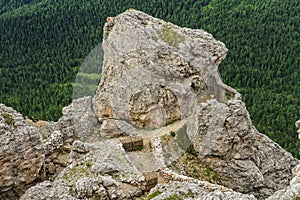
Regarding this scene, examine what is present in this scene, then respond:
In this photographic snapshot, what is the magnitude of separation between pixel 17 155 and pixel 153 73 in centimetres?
1353

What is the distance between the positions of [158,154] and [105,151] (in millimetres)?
3868

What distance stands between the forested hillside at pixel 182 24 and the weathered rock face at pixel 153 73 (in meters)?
30.8

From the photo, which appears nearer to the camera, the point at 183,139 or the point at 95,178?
the point at 95,178

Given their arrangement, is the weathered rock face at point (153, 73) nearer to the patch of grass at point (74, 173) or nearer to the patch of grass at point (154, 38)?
the patch of grass at point (154, 38)

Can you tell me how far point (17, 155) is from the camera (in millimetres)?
22781

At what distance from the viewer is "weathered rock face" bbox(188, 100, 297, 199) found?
32406mm

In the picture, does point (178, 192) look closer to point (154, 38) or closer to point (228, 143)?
point (228, 143)

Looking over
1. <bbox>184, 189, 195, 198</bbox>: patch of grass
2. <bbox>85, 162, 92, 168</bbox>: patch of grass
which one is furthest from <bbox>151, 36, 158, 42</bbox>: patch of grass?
<bbox>184, 189, 195, 198</bbox>: patch of grass

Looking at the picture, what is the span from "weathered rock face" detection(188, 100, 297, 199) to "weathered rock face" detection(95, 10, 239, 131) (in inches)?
59.8

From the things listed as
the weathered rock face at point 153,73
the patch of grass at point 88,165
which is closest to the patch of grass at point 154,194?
the patch of grass at point 88,165

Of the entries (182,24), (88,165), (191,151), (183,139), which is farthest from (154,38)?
(182,24)

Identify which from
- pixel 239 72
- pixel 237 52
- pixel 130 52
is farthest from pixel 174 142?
pixel 237 52

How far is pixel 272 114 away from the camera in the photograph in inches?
2950

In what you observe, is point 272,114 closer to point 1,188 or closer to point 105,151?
point 105,151
